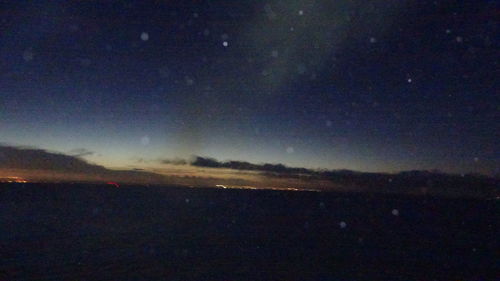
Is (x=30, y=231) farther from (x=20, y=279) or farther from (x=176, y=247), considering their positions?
(x=20, y=279)

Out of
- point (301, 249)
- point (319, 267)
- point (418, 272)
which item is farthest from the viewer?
point (301, 249)

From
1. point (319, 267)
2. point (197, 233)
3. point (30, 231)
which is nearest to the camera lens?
point (319, 267)

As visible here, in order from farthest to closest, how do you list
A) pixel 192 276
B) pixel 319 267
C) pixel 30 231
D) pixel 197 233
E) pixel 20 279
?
pixel 197 233 < pixel 30 231 < pixel 319 267 < pixel 192 276 < pixel 20 279

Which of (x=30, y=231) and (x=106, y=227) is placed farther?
(x=106, y=227)

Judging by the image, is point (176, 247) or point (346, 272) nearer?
point (346, 272)

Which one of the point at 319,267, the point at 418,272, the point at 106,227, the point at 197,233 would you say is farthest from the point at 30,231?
the point at 418,272

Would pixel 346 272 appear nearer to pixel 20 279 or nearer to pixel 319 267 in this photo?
pixel 319 267

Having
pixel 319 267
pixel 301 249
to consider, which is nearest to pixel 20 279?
pixel 319 267

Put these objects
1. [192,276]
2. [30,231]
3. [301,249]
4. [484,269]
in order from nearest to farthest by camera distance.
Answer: [192,276] → [484,269] → [301,249] → [30,231]

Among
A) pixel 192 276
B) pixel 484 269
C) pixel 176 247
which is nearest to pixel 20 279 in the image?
pixel 192 276
